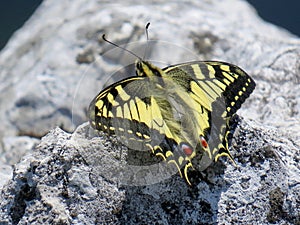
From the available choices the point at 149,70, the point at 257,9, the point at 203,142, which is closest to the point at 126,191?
the point at 203,142

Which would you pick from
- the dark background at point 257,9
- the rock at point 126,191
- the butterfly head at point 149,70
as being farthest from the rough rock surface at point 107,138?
the dark background at point 257,9

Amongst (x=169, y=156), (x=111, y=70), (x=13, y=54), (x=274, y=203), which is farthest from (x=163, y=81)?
(x=13, y=54)

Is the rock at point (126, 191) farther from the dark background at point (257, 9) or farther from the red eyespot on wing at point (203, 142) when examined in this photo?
the dark background at point (257, 9)

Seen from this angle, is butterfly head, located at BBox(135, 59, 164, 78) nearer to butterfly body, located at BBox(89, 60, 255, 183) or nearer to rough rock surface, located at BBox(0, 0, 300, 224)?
butterfly body, located at BBox(89, 60, 255, 183)

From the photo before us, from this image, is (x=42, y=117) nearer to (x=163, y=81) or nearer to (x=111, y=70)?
(x=111, y=70)

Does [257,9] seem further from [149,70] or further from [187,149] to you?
[187,149]

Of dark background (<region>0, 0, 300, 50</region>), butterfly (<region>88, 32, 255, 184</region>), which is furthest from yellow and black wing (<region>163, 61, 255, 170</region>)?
dark background (<region>0, 0, 300, 50</region>)
